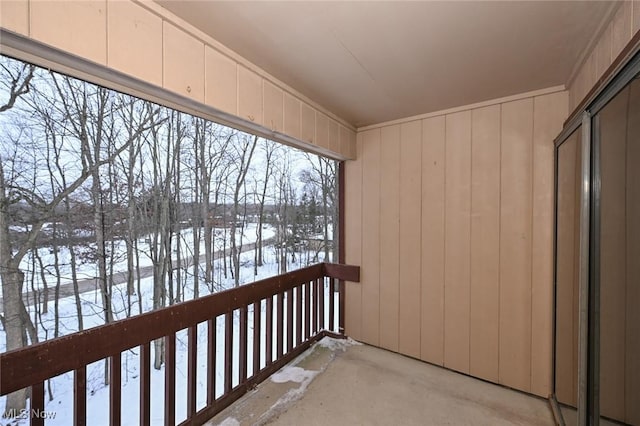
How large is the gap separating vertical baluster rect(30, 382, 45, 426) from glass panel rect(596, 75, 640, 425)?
2.07m

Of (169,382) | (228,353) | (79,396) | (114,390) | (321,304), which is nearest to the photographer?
(79,396)

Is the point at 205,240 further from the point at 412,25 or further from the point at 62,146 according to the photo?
the point at 412,25

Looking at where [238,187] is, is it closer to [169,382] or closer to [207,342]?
[207,342]

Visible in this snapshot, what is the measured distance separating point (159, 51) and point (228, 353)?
1751 millimetres

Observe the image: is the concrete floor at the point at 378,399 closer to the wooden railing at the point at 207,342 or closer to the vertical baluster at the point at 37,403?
the wooden railing at the point at 207,342

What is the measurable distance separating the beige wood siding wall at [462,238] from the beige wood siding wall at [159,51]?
1.14 metres

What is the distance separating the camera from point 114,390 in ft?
4.19

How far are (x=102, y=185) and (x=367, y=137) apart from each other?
2092 millimetres

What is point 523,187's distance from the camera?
1979 millimetres

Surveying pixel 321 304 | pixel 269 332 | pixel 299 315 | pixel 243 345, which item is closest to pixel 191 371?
pixel 243 345

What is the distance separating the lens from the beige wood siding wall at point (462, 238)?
1.93 meters

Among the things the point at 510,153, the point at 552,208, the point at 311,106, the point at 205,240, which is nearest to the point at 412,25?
the point at 311,106

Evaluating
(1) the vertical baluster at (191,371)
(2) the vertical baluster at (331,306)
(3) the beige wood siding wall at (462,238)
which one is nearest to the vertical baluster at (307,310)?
(2) the vertical baluster at (331,306)

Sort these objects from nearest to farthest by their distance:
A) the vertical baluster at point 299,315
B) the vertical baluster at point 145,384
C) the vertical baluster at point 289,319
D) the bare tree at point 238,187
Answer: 1. the vertical baluster at point 145,384
2. the bare tree at point 238,187
3. the vertical baluster at point 289,319
4. the vertical baluster at point 299,315
